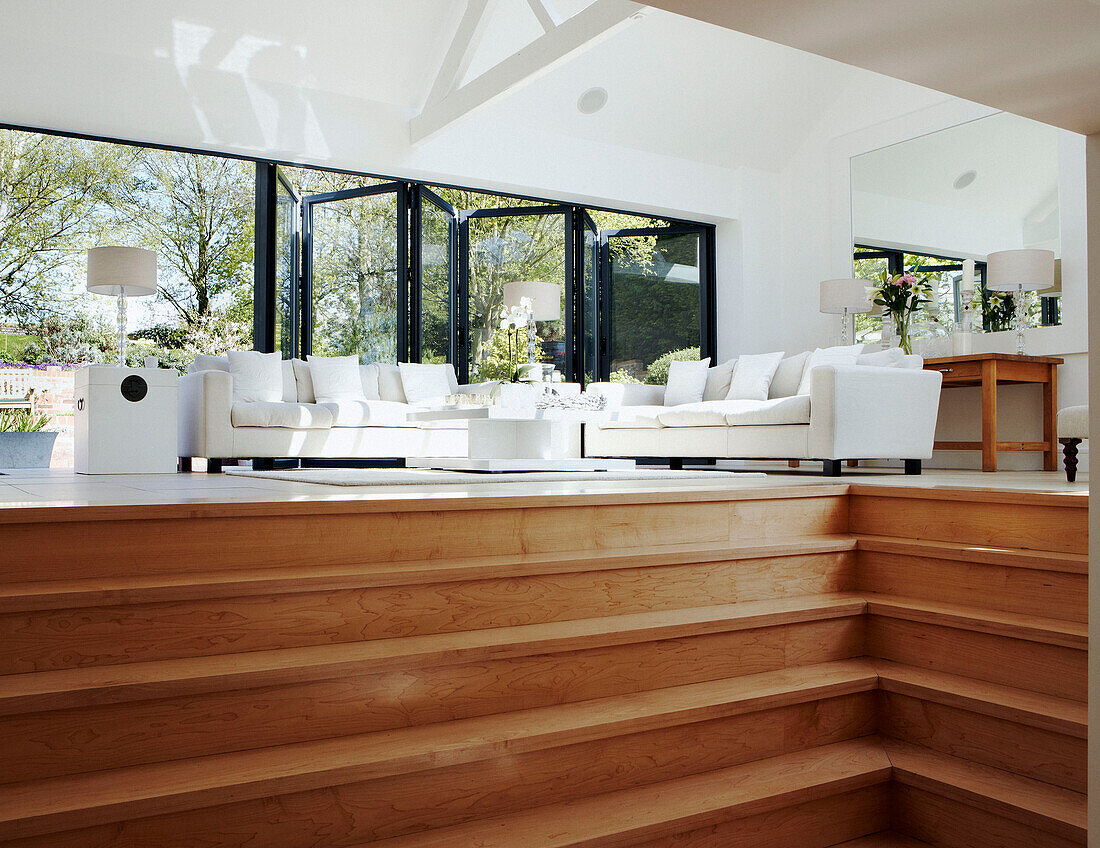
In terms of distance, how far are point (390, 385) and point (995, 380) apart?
404cm

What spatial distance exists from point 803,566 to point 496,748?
1.13 meters

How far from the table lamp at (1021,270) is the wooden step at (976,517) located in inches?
122

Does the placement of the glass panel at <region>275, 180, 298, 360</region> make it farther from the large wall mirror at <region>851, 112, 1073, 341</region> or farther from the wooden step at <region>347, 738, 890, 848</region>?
the wooden step at <region>347, 738, 890, 848</region>

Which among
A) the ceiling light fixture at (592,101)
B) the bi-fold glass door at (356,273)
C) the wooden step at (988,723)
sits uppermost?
the ceiling light fixture at (592,101)

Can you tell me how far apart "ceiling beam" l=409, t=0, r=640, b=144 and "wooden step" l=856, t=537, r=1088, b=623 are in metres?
3.60

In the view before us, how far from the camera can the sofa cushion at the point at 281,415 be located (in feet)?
16.8

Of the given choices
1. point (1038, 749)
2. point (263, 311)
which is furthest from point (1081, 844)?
point (263, 311)

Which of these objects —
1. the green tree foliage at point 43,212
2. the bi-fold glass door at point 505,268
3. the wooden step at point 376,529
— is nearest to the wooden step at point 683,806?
the wooden step at point 376,529

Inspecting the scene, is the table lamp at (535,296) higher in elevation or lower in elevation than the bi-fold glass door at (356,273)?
lower

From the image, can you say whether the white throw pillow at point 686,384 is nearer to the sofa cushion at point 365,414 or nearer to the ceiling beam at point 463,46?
Result: the sofa cushion at point 365,414

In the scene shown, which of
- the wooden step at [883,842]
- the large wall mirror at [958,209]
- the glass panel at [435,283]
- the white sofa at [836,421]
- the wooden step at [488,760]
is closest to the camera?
the wooden step at [488,760]

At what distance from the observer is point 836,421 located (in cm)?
416

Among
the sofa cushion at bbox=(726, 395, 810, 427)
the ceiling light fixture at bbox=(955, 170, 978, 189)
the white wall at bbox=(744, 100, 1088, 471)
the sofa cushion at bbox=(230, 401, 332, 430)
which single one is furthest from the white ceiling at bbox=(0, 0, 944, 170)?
the sofa cushion at bbox=(726, 395, 810, 427)

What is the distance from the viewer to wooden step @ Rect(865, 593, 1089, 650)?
6.20 feet
